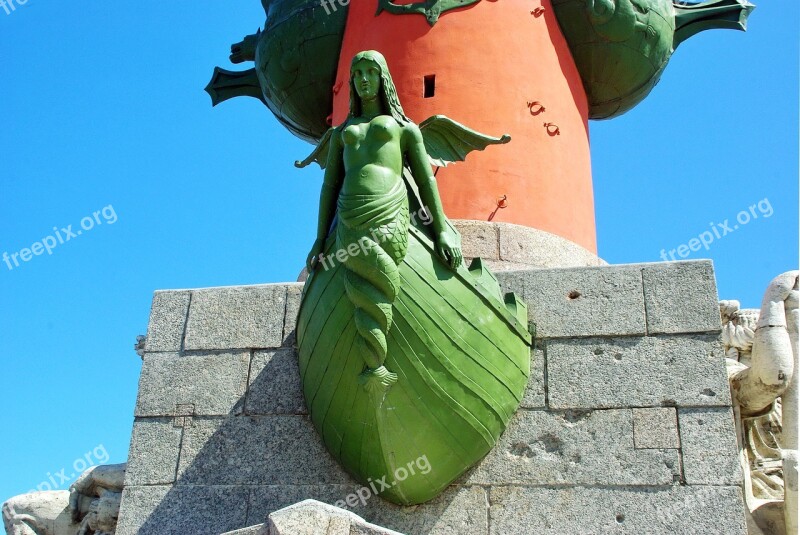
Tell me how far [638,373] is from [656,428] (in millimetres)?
350

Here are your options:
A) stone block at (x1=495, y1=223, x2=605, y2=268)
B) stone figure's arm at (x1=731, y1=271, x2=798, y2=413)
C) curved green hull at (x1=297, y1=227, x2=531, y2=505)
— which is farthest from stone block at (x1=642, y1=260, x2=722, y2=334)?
stone block at (x1=495, y1=223, x2=605, y2=268)

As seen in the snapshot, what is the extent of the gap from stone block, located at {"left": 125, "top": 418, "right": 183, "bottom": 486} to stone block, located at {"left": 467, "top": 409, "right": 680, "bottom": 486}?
1.94m

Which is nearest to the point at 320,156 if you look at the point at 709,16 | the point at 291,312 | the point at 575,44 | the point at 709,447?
the point at 291,312

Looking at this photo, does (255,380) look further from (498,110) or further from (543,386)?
(498,110)

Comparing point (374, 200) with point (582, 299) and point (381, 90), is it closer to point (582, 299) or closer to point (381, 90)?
point (381, 90)

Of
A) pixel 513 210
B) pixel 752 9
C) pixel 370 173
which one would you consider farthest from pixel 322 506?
pixel 752 9

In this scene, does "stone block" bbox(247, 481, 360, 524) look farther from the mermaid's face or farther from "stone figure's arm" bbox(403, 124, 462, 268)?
the mermaid's face

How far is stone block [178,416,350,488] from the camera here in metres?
5.39

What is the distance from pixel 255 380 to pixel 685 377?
2686 mm

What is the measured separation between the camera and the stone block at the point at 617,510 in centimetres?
479

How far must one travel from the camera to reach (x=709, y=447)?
4.95 m

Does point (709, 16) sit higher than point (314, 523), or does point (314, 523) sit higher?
point (709, 16)

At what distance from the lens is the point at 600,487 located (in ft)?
16.4

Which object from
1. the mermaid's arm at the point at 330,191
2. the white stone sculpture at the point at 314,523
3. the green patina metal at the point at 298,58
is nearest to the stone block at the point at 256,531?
the white stone sculpture at the point at 314,523
